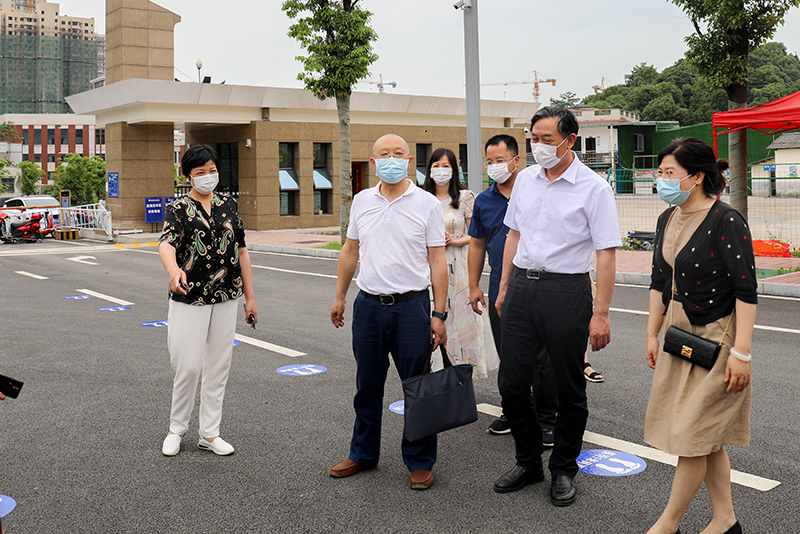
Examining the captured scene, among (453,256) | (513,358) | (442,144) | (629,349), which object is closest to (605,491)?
(513,358)

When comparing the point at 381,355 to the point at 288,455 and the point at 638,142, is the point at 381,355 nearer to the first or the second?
the point at 288,455

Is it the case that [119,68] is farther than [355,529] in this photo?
Yes

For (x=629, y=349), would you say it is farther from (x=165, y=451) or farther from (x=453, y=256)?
(x=165, y=451)

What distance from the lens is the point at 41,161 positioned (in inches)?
4272

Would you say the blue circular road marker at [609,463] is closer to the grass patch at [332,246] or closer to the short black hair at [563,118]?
the short black hair at [563,118]

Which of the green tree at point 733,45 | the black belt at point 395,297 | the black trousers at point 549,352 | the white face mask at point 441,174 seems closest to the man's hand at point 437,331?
the black belt at point 395,297

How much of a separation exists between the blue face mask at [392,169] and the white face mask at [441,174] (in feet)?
Result: 5.21

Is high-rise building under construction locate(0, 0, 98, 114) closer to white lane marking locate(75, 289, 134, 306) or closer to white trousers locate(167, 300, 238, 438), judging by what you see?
white lane marking locate(75, 289, 134, 306)

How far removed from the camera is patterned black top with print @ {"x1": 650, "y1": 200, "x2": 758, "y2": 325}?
3201 millimetres

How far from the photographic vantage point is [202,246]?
15.4ft

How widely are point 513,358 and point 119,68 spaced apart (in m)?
28.4

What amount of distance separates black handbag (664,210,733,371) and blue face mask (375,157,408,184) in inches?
67.0

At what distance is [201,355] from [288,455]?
2.68ft

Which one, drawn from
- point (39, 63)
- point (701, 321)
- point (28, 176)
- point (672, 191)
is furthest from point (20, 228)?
point (39, 63)
